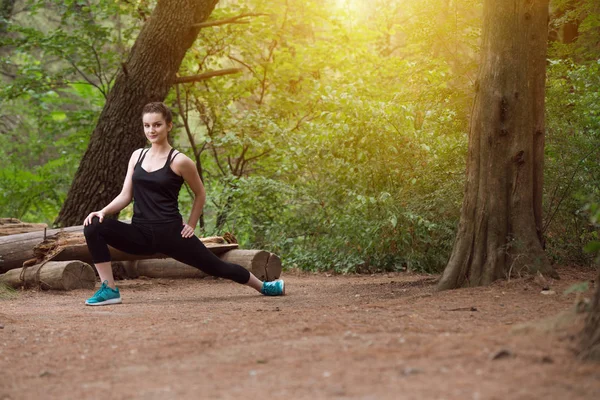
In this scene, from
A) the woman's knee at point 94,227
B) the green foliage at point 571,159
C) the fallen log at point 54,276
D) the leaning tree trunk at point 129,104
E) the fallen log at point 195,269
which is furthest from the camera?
the leaning tree trunk at point 129,104

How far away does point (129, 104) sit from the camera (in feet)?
38.4

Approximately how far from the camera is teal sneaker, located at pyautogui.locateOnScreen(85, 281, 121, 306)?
7594mm

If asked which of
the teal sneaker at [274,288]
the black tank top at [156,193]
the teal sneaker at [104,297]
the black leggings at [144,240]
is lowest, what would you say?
the teal sneaker at [104,297]

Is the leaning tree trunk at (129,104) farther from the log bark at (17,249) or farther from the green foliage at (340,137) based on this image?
the green foliage at (340,137)

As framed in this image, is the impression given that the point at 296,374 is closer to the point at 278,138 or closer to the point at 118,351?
the point at 118,351

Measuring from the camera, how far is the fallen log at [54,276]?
9039 mm

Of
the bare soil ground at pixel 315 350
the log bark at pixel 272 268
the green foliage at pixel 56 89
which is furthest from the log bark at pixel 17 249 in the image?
the green foliage at pixel 56 89

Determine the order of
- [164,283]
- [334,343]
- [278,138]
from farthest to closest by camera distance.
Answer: [278,138]
[164,283]
[334,343]

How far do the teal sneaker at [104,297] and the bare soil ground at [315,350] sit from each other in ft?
1.22

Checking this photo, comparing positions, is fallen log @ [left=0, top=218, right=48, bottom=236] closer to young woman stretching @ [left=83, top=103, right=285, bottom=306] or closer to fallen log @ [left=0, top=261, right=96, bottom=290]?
fallen log @ [left=0, top=261, right=96, bottom=290]

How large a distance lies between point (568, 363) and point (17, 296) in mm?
7025

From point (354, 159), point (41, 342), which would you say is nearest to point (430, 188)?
point (354, 159)

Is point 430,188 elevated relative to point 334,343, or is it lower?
elevated

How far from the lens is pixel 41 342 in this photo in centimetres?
→ 517
